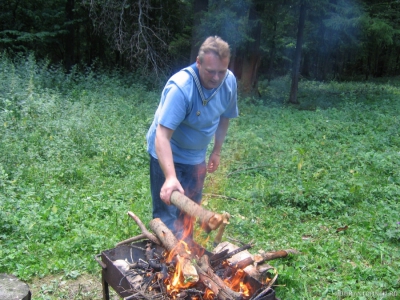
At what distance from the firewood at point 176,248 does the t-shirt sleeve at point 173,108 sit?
2.70 ft

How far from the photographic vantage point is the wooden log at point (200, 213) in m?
2.60

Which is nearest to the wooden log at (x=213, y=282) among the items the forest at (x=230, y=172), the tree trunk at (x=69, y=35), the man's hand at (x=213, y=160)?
the forest at (x=230, y=172)

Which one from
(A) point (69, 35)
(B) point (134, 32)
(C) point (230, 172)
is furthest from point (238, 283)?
(A) point (69, 35)

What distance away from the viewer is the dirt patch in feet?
12.4

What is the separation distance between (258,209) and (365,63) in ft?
111

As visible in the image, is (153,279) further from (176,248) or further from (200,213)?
(200,213)

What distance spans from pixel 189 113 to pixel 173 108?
20cm

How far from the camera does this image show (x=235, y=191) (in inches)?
238

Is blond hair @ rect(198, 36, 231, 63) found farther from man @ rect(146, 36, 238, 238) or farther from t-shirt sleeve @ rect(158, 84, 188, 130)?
t-shirt sleeve @ rect(158, 84, 188, 130)

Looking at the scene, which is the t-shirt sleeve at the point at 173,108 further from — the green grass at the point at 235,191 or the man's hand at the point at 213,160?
the green grass at the point at 235,191

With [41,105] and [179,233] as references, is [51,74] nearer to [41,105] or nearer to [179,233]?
[41,105]

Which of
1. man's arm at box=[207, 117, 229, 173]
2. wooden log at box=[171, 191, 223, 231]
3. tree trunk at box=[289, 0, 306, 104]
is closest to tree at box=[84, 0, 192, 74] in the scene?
tree trunk at box=[289, 0, 306, 104]

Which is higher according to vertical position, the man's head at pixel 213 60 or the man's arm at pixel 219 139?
the man's head at pixel 213 60

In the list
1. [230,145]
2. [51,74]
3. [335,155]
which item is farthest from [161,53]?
[335,155]
